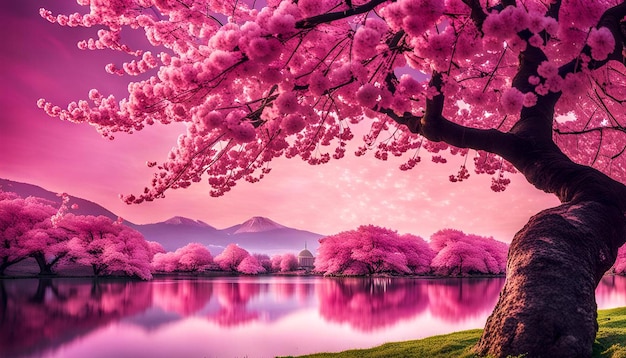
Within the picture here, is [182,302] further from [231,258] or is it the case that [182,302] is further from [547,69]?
[231,258]

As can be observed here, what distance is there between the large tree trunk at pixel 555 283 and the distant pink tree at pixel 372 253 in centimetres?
3923

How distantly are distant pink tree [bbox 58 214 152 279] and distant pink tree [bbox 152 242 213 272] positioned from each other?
2020cm

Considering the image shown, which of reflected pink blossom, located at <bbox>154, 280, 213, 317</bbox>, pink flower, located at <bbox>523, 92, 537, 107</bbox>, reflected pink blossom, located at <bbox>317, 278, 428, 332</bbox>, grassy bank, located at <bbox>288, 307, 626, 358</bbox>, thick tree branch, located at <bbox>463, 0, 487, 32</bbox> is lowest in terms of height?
reflected pink blossom, located at <bbox>154, 280, 213, 317</bbox>

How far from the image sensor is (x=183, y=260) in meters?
62.5

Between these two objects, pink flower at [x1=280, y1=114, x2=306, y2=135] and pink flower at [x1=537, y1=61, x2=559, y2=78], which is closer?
pink flower at [x1=537, y1=61, x2=559, y2=78]

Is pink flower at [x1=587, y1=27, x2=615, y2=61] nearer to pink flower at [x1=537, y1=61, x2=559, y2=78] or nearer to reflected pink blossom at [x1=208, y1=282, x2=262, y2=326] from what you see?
pink flower at [x1=537, y1=61, x2=559, y2=78]

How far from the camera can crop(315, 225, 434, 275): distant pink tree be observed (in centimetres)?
4516

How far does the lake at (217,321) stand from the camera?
48.3 feet

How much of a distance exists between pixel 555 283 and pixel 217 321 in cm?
1809

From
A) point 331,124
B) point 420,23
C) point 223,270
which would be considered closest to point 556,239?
point 420,23

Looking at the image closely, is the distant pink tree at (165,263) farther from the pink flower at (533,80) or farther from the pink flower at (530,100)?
the pink flower at (533,80)

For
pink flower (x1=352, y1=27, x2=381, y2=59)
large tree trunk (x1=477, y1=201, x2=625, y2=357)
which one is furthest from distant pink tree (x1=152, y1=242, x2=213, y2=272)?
pink flower (x1=352, y1=27, x2=381, y2=59)

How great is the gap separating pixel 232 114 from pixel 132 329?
16.1 meters

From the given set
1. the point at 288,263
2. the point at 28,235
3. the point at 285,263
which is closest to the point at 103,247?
the point at 28,235
